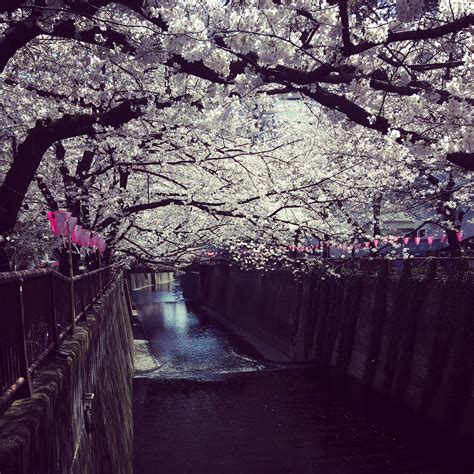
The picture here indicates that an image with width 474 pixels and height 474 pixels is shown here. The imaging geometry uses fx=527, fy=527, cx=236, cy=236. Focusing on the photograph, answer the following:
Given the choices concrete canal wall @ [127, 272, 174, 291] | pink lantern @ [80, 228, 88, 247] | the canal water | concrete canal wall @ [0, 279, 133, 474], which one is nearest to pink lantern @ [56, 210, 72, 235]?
concrete canal wall @ [0, 279, 133, 474]

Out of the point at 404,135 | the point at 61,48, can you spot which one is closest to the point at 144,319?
the point at 61,48

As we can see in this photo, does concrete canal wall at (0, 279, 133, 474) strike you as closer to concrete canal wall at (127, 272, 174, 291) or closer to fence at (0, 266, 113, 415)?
fence at (0, 266, 113, 415)

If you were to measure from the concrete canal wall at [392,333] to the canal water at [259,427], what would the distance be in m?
1.49

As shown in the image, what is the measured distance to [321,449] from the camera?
1591 cm

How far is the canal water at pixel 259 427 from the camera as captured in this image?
14688mm

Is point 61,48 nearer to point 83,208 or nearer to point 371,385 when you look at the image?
point 83,208

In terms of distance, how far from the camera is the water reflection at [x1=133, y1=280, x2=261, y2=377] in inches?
1150

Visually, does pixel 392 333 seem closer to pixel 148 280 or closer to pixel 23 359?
pixel 23 359

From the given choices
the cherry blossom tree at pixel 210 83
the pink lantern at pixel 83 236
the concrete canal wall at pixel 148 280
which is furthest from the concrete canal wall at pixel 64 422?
the concrete canal wall at pixel 148 280

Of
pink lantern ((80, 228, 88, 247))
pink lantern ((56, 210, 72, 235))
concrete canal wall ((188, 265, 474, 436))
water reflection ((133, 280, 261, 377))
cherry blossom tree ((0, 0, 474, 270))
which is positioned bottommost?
water reflection ((133, 280, 261, 377))

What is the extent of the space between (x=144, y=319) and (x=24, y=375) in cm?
4958

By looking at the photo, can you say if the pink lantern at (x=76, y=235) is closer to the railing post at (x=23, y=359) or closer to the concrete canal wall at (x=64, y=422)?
the concrete canal wall at (x=64, y=422)

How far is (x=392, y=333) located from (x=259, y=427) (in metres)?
6.60

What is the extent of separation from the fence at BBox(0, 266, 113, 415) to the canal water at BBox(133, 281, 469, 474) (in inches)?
389
